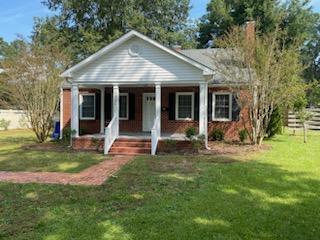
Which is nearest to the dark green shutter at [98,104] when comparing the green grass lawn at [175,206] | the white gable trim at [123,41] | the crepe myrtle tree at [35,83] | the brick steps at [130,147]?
the crepe myrtle tree at [35,83]

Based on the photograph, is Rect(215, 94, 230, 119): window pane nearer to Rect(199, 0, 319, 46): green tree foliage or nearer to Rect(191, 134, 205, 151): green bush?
Rect(191, 134, 205, 151): green bush

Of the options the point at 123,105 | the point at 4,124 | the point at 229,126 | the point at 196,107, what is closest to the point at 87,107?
the point at 123,105

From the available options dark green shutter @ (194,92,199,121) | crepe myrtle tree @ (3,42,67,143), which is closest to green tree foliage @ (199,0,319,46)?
dark green shutter @ (194,92,199,121)

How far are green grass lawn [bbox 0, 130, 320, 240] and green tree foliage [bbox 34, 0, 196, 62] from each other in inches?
1017

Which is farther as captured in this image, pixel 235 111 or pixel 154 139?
pixel 235 111

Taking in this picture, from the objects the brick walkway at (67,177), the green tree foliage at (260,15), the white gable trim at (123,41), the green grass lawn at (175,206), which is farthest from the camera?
the green tree foliage at (260,15)

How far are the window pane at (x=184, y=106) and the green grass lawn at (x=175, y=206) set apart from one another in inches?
326

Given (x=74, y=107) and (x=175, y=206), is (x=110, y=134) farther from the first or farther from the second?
(x=175, y=206)

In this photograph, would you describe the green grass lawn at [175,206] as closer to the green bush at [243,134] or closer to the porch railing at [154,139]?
the porch railing at [154,139]

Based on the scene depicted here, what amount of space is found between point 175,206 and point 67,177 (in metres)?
3.97

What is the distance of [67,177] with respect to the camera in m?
9.84

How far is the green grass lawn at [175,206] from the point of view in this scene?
5.57 metres

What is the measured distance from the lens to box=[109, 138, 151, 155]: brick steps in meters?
15.0

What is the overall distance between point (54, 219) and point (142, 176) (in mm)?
3805
